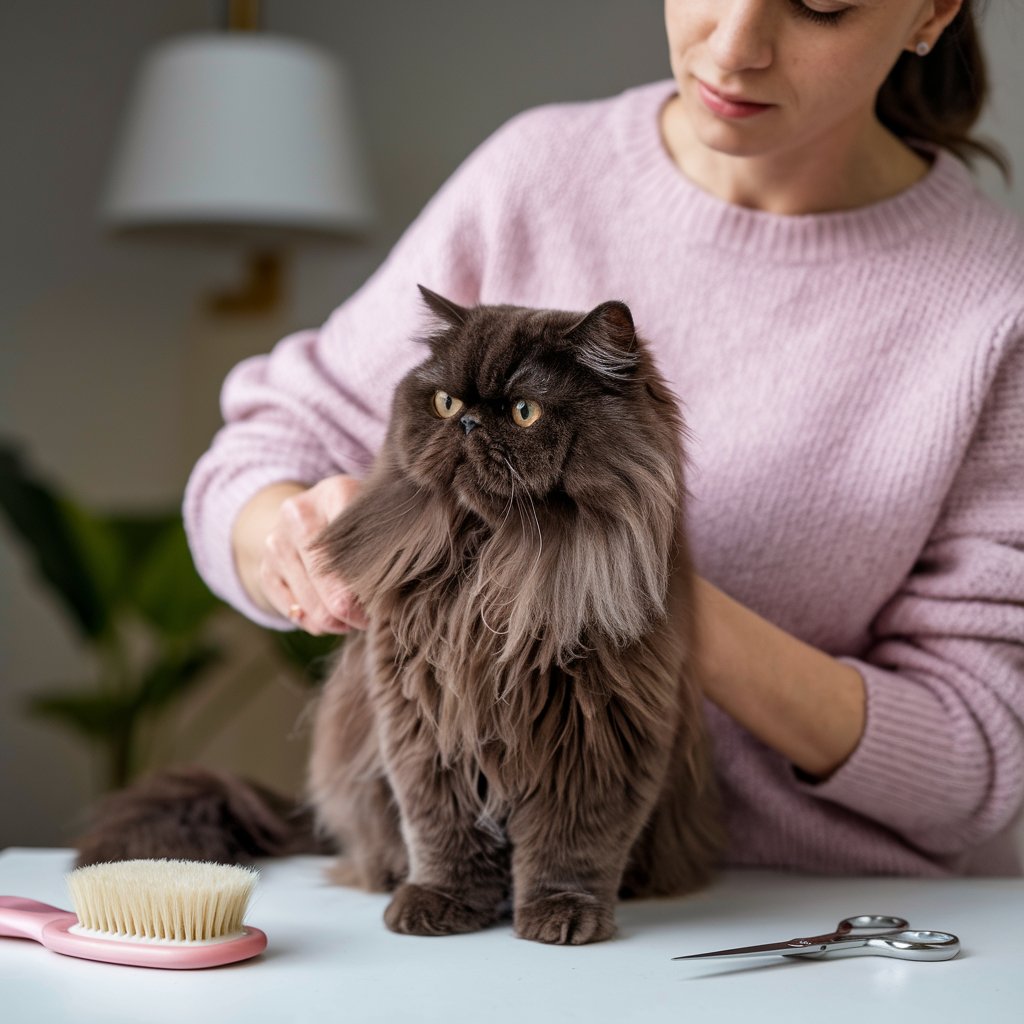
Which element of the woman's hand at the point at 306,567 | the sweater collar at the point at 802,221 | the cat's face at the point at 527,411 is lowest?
the woman's hand at the point at 306,567

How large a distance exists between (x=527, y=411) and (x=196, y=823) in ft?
1.96

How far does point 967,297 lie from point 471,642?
0.71 metres

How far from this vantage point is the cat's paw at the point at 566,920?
95 centimetres

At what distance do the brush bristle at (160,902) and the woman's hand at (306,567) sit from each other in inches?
9.7

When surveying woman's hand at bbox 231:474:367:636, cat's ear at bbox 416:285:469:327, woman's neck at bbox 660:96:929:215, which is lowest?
woman's hand at bbox 231:474:367:636

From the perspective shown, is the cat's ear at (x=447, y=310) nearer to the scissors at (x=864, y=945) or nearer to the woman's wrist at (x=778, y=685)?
the woman's wrist at (x=778, y=685)

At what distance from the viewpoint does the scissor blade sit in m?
0.89

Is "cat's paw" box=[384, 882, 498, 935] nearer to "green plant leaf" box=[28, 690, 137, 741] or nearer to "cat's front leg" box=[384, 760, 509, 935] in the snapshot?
"cat's front leg" box=[384, 760, 509, 935]

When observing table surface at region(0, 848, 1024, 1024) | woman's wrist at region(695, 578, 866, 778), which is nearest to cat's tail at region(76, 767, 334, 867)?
table surface at region(0, 848, 1024, 1024)

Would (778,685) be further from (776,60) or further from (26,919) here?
(26,919)

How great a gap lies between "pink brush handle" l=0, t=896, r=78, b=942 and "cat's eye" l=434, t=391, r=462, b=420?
47 centimetres

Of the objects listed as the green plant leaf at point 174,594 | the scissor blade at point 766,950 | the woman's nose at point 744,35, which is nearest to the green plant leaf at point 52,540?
the green plant leaf at point 174,594

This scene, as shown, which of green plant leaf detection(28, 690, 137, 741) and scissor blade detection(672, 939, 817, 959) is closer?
scissor blade detection(672, 939, 817, 959)

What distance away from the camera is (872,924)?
98 cm
